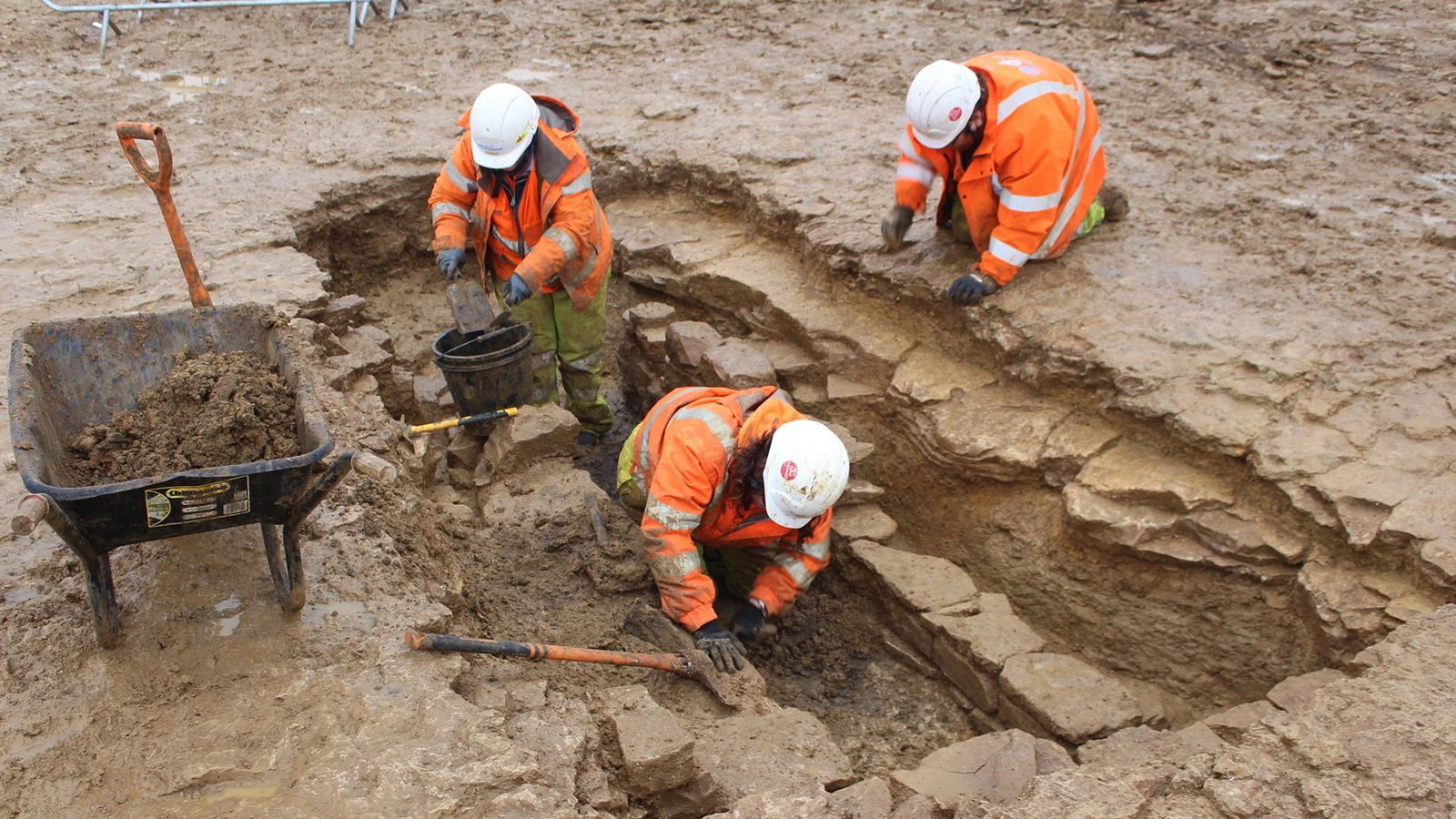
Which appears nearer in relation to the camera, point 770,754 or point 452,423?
point 770,754

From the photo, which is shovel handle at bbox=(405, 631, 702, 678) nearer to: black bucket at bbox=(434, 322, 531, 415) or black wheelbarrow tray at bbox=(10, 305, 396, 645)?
black wheelbarrow tray at bbox=(10, 305, 396, 645)

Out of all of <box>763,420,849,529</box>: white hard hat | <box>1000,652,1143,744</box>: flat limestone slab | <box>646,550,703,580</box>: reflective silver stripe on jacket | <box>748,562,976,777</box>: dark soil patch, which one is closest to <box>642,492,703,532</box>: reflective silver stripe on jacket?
<box>646,550,703,580</box>: reflective silver stripe on jacket

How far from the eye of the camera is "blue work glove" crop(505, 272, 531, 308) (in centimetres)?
484

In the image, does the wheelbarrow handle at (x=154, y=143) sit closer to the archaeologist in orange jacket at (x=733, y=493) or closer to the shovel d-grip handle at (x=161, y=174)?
the shovel d-grip handle at (x=161, y=174)

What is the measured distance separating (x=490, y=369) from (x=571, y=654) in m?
1.99

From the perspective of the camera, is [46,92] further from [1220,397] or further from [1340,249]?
[1340,249]

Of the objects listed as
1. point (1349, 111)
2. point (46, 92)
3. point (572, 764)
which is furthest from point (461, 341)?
point (1349, 111)

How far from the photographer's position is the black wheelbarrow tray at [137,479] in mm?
2531

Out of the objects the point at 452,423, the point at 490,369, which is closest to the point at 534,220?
the point at 490,369

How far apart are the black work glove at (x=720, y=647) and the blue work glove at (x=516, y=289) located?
203cm

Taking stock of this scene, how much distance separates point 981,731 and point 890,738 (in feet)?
1.23

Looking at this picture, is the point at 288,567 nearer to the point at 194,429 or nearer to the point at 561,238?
the point at 194,429

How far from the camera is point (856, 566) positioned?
4527 millimetres

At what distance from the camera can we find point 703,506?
3801mm
